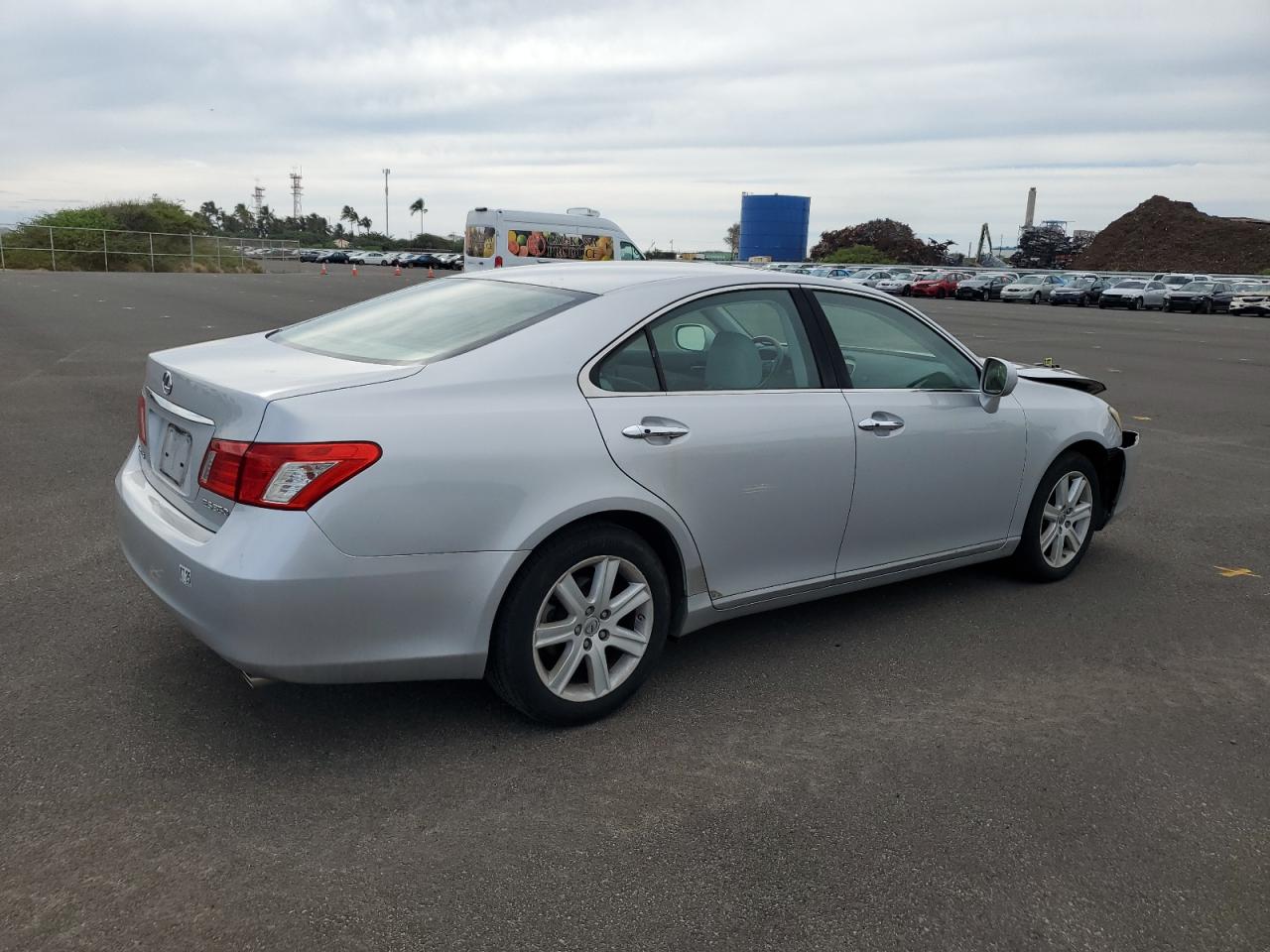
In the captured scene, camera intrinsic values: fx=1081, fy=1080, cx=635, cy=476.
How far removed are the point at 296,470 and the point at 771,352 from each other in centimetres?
194

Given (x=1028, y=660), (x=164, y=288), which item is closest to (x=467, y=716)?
(x=1028, y=660)

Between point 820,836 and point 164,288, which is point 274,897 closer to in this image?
point 820,836

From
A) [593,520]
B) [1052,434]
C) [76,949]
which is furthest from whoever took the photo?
[1052,434]

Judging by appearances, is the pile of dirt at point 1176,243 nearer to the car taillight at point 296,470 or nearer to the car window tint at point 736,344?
the car window tint at point 736,344

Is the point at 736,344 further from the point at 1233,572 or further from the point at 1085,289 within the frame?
the point at 1085,289

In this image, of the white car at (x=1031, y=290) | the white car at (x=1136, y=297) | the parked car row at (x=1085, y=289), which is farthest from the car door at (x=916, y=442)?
the white car at (x=1031, y=290)

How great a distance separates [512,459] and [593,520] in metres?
0.38

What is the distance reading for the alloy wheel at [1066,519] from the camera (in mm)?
5207

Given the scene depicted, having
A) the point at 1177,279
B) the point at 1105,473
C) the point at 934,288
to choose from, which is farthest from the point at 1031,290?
the point at 1105,473

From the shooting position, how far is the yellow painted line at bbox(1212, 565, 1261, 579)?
18.2 feet

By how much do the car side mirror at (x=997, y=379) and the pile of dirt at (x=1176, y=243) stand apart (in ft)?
323

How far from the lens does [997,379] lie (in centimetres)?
468

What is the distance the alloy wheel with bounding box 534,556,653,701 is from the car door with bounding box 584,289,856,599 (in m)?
0.32

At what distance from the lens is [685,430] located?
146 inches
